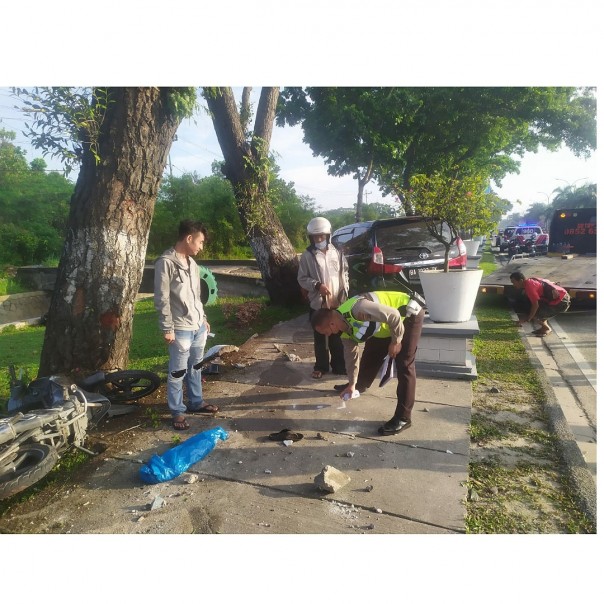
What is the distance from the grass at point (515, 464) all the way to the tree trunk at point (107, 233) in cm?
325

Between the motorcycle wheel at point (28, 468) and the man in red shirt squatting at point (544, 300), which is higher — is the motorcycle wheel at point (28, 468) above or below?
below

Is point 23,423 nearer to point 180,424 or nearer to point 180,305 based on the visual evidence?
point 180,424

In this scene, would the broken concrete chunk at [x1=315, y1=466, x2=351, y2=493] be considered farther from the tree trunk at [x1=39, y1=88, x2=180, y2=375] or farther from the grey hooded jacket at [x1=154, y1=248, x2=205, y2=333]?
the tree trunk at [x1=39, y1=88, x2=180, y2=375]

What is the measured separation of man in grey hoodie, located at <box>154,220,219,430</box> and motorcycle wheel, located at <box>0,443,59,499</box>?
0.92 meters

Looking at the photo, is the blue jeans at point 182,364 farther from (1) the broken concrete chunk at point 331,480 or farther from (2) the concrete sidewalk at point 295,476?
(1) the broken concrete chunk at point 331,480

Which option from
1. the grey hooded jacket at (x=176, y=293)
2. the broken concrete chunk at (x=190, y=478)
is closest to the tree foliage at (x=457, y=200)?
the grey hooded jacket at (x=176, y=293)

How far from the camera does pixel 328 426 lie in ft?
10.7

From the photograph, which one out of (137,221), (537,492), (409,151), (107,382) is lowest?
(537,492)

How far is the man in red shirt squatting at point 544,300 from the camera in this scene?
Result: 19.5 feet

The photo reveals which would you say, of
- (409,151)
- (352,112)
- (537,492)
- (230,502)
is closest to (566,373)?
(537,492)

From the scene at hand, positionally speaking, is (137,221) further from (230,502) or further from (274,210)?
(274,210)

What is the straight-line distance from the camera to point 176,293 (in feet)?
10.6

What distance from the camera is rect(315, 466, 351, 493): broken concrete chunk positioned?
2434 mm

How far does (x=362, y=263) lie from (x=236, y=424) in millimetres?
3470
